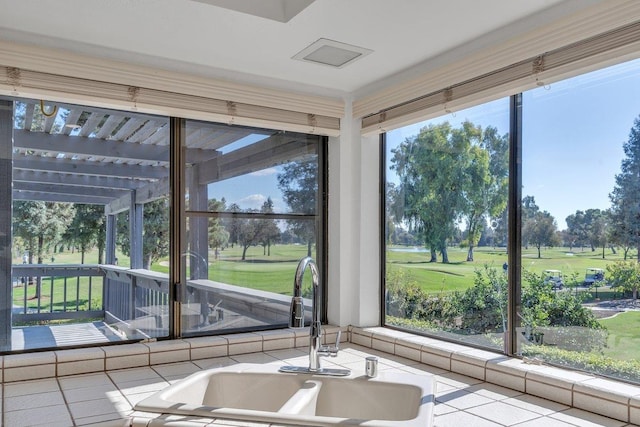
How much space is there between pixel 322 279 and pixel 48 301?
1534 mm

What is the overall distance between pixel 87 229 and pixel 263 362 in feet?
3.62

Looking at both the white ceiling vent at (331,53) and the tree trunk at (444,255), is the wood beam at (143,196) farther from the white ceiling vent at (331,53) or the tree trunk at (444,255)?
the tree trunk at (444,255)

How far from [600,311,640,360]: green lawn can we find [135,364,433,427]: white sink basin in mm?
700

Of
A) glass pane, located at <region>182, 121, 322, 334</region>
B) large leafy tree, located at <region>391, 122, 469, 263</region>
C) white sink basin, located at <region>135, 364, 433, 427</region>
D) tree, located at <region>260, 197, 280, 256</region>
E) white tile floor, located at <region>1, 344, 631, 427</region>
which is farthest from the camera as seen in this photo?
tree, located at <region>260, 197, 280, 256</region>

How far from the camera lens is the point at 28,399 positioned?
2.02 metres

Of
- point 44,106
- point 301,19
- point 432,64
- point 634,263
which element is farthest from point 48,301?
point 634,263

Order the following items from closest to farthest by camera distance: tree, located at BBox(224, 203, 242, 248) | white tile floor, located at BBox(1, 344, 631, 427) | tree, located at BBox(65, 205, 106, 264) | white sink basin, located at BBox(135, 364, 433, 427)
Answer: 1. white tile floor, located at BBox(1, 344, 631, 427)
2. white sink basin, located at BBox(135, 364, 433, 427)
3. tree, located at BBox(65, 205, 106, 264)
4. tree, located at BBox(224, 203, 242, 248)

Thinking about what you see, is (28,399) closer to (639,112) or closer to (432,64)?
(432,64)

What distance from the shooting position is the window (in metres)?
1.95

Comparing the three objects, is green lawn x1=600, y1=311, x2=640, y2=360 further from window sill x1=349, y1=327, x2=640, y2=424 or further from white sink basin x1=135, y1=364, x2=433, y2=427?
white sink basin x1=135, y1=364, x2=433, y2=427

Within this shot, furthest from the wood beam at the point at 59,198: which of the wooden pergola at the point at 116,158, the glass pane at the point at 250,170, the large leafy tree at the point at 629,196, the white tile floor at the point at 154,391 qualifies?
the large leafy tree at the point at 629,196

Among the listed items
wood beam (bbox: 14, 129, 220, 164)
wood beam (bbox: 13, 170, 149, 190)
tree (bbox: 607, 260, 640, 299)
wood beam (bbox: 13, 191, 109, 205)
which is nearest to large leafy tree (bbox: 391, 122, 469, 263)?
→ tree (bbox: 607, 260, 640, 299)

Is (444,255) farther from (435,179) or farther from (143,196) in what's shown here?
(143,196)

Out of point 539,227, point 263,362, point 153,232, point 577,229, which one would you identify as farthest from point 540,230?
point 153,232
